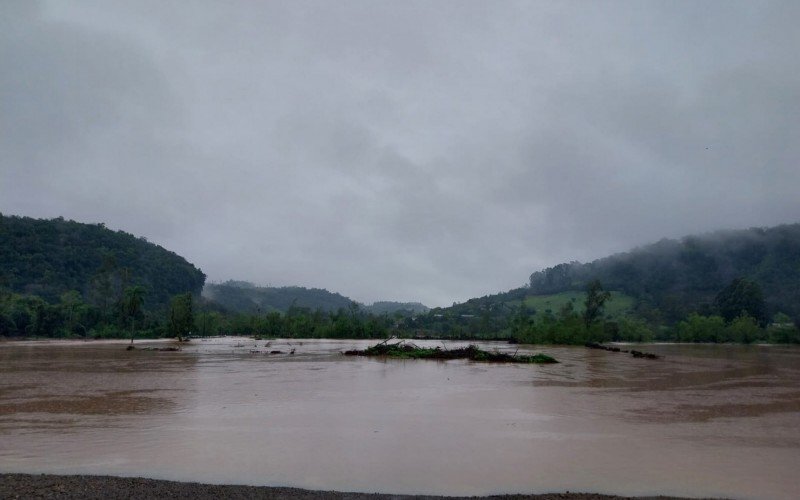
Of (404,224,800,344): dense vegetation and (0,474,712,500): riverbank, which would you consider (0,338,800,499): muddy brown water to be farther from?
(404,224,800,344): dense vegetation

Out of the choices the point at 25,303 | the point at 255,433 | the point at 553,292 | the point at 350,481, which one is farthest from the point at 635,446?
the point at 553,292

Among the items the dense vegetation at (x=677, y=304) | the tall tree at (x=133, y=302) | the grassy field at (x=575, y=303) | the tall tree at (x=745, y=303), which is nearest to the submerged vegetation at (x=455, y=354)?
the dense vegetation at (x=677, y=304)

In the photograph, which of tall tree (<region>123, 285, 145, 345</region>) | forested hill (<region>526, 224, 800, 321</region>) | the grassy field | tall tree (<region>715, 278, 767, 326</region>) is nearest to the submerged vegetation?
tall tree (<region>123, 285, 145, 345</region>)

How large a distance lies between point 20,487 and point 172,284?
539 ft

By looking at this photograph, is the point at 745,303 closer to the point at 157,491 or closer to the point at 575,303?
the point at 575,303

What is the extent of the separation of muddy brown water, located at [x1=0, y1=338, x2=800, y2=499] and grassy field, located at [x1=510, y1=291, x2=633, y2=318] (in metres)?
121

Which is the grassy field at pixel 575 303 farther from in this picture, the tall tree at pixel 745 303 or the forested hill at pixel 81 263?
the forested hill at pixel 81 263

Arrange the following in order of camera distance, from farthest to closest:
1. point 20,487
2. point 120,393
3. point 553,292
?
point 553,292 < point 120,393 < point 20,487

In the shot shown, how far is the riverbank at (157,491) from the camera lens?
289 inches

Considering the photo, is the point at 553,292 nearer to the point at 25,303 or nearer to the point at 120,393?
the point at 25,303

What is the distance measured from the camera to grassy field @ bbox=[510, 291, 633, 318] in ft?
459

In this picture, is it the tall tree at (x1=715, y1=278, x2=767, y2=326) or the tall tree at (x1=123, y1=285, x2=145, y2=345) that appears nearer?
the tall tree at (x1=123, y1=285, x2=145, y2=345)

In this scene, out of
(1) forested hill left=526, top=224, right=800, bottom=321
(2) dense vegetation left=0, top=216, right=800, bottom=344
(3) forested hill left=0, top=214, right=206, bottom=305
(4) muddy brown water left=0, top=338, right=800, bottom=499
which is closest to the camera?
(4) muddy brown water left=0, top=338, right=800, bottom=499

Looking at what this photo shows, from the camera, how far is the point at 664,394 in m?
20.8
